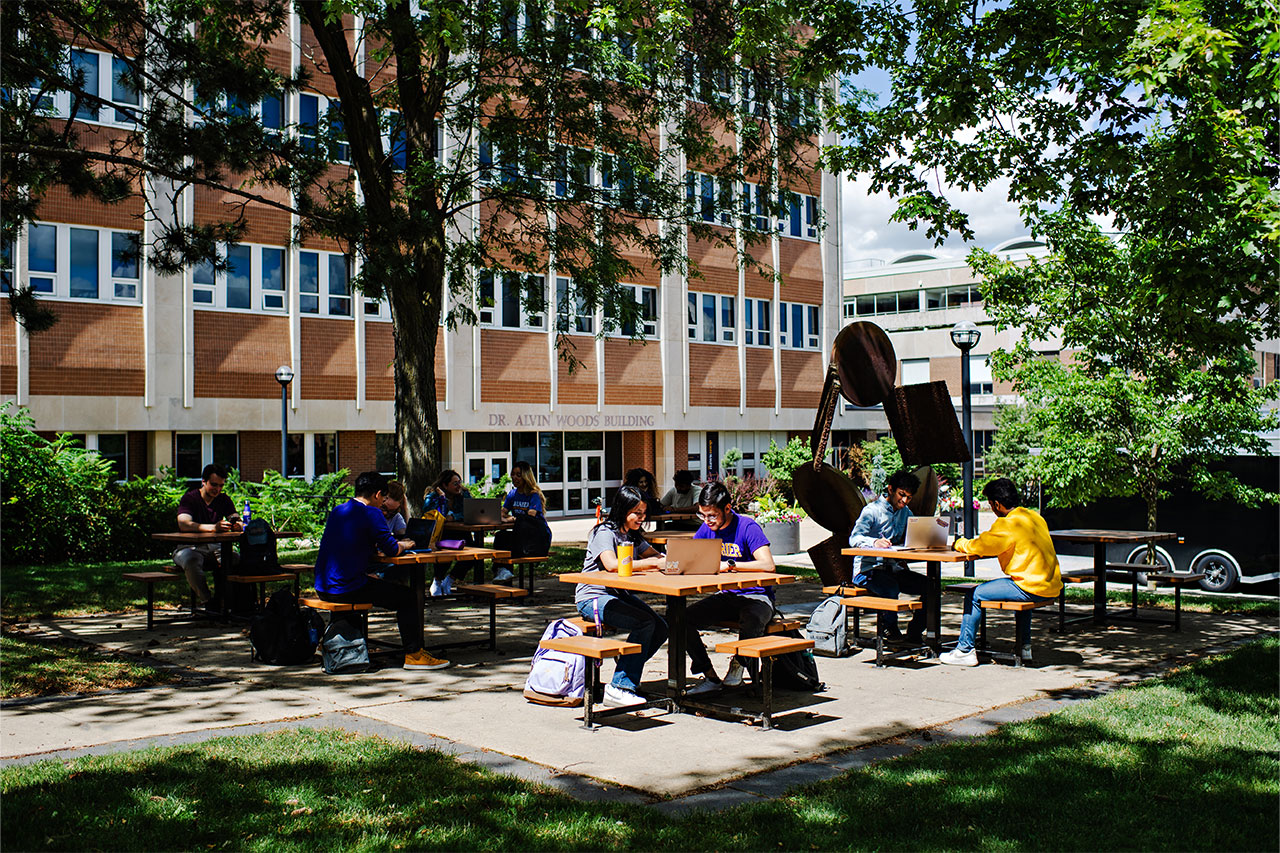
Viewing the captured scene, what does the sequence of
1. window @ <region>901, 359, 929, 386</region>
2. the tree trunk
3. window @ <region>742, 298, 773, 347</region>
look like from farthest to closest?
window @ <region>901, 359, 929, 386</region>
window @ <region>742, 298, 773, 347</region>
the tree trunk

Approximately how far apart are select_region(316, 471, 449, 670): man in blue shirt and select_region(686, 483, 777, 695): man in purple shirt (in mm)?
2439

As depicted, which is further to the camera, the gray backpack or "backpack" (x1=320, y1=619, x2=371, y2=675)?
the gray backpack

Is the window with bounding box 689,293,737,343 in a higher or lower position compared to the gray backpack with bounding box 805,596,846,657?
higher

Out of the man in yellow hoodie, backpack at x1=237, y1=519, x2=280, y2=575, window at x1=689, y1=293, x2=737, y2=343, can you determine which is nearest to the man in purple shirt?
the man in yellow hoodie

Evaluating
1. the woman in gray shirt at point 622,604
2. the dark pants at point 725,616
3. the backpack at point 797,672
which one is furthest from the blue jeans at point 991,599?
the woman in gray shirt at point 622,604

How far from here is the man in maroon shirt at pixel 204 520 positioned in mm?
12022

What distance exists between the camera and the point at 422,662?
9453mm

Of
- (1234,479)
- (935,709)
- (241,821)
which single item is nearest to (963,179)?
(935,709)

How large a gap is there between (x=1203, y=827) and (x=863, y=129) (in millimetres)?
9398

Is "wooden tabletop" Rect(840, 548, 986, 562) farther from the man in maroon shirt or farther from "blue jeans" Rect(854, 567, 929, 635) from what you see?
the man in maroon shirt

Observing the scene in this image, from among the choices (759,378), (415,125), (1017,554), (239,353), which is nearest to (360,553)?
(1017,554)

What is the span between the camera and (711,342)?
38125 millimetres

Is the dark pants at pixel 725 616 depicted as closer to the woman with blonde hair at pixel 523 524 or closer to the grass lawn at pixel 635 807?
the grass lawn at pixel 635 807

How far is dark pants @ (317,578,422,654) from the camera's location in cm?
934
